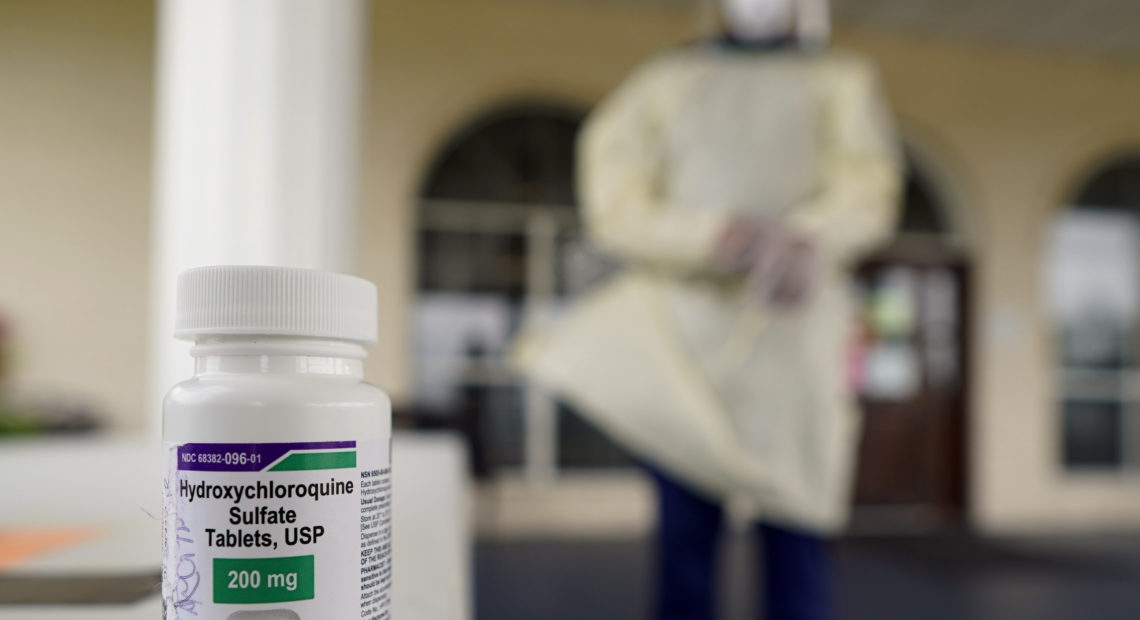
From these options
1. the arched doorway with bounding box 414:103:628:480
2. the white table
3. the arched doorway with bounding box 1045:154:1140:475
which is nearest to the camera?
the white table

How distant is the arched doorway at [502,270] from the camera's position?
508 cm

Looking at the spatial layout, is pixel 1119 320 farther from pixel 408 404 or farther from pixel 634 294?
pixel 634 294

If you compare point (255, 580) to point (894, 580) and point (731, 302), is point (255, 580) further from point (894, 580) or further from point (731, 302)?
point (894, 580)

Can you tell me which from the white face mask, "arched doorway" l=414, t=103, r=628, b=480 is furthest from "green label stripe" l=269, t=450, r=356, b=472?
"arched doorway" l=414, t=103, r=628, b=480

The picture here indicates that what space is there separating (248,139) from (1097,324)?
6450mm

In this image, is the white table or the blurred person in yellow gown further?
the blurred person in yellow gown

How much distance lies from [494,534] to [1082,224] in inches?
179

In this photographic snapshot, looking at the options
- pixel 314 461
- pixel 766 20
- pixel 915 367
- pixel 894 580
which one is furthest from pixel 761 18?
pixel 915 367

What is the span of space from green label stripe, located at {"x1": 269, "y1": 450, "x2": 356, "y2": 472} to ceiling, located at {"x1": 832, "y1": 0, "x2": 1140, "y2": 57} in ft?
17.6

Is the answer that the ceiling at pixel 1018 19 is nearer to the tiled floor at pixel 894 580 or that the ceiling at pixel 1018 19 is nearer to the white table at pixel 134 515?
the tiled floor at pixel 894 580

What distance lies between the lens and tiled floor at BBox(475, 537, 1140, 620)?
10.5 feet

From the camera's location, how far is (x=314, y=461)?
32 centimetres

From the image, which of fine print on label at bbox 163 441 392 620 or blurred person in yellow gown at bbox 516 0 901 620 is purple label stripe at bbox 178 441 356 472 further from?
blurred person in yellow gown at bbox 516 0 901 620

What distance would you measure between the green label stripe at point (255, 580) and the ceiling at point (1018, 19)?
541 cm
